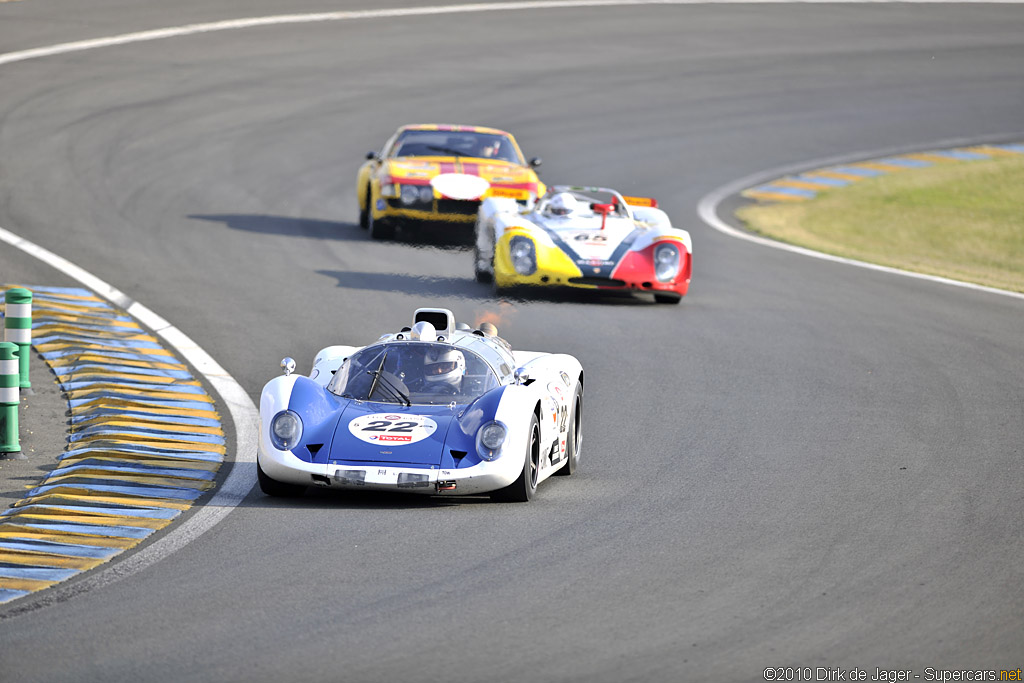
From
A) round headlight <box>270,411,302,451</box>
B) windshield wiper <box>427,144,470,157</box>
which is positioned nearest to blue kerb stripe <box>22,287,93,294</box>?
windshield wiper <box>427,144,470,157</box>

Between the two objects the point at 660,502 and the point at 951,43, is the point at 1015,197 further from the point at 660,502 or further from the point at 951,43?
the point at 660,502

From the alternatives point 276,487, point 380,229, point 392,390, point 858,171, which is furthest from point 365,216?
point 276,487

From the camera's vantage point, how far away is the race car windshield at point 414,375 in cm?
958

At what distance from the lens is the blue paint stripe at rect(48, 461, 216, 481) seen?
9.48 meters

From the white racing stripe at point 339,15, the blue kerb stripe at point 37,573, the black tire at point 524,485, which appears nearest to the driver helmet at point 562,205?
the black tire at point 524,485

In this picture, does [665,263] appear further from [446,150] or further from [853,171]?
[853,171]

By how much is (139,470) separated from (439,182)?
30.7 ft

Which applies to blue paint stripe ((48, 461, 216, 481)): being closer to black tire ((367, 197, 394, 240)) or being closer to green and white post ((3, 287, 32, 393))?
green and white post ((3, 287, 32, 393))

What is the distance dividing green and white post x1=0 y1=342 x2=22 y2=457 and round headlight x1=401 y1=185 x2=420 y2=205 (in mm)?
8881

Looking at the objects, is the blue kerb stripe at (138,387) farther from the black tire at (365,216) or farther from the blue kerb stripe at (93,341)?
the black tire at (365,216)

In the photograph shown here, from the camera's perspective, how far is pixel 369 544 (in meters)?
7.99

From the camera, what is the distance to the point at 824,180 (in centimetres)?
2586

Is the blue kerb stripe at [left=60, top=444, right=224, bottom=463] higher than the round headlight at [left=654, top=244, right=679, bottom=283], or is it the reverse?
the blue kerb stripe at [left=60, top=444, right=224, bottom=463]

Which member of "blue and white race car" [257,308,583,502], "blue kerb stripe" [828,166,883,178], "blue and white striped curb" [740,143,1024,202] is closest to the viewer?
"blue and white race car" [257,308,583,502]
